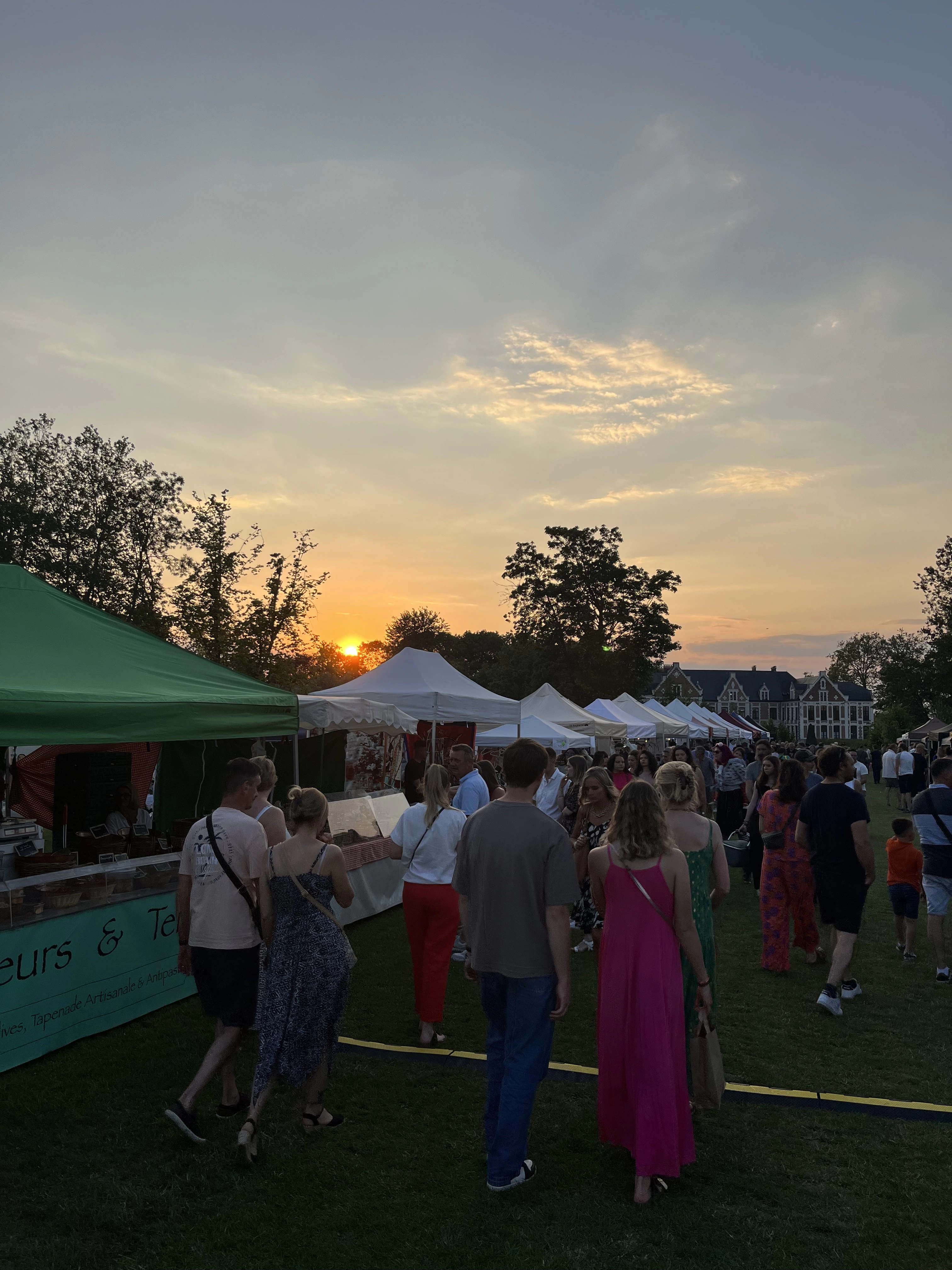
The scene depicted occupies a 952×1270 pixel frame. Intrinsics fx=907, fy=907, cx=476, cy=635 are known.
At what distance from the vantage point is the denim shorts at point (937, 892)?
285 inches

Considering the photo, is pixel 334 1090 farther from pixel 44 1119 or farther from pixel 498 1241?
pixel 498 1241

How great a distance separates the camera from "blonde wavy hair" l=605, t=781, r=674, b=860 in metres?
3.75

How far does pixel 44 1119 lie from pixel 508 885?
9.11 feet

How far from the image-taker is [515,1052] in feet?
12.1

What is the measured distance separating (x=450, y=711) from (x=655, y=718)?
17.7m

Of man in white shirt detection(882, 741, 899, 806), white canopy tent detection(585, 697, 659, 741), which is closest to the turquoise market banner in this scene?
white canopy tent detection(585, 697, 659, 741)

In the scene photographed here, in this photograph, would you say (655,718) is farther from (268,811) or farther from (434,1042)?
(268,811)

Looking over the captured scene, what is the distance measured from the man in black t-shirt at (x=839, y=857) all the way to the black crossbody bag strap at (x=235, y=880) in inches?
165

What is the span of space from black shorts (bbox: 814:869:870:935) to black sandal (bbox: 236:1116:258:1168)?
4.38 metres

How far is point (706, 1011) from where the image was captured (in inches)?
165

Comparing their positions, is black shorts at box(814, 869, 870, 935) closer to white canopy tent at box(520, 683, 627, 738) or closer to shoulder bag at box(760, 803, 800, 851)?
shoulder bag at box(760, 803, 800, 851)

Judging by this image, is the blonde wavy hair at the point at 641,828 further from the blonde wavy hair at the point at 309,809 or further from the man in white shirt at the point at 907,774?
the man in white shirt at the point at 907,774

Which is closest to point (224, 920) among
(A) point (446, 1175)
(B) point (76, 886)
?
(A) point (446, 1175)

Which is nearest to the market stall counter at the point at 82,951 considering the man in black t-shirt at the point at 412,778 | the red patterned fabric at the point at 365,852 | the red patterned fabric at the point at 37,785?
the red patterned fabric at the point at 365,852
